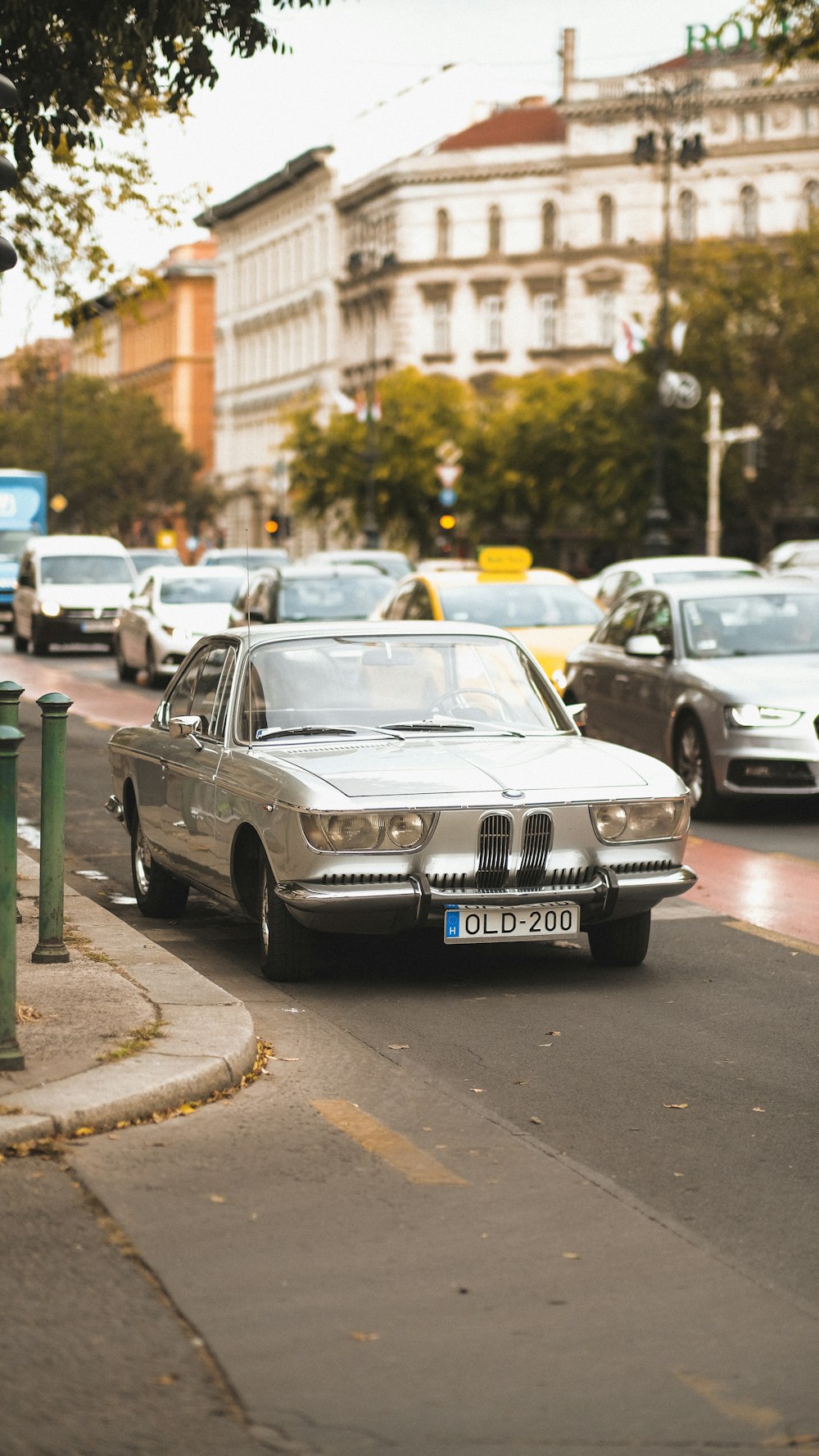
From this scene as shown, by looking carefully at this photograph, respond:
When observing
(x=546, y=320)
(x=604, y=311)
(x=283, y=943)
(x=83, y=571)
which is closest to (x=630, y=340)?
(x=83, y=571)

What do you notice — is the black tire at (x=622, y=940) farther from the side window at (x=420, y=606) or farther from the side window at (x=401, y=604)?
the side window at (x=401, y=604)

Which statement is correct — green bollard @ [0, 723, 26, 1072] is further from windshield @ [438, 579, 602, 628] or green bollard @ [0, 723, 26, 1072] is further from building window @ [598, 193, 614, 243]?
building window @ [598, 193, 614, 243]

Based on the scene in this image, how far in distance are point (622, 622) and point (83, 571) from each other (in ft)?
71.9

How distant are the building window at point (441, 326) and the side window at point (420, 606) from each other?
7268 centimetres

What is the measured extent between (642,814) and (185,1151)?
308 centimetres

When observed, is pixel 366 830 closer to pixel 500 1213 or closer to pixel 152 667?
pixel 500 1213

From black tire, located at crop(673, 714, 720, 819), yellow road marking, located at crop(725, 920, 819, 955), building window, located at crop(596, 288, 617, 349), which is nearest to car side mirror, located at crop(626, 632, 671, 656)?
black tire, located at crop(673, 714, 720, 819)

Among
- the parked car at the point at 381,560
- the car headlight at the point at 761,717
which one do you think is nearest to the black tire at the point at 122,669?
the parked car at the point at 381,560

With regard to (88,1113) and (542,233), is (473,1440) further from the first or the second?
(542,233)

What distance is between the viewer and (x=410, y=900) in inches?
329

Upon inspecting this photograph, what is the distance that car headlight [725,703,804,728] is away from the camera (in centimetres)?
1468

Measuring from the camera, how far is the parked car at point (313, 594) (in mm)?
24125

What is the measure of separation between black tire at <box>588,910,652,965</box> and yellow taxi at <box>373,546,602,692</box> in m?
9.78

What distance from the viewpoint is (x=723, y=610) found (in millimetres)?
16062
